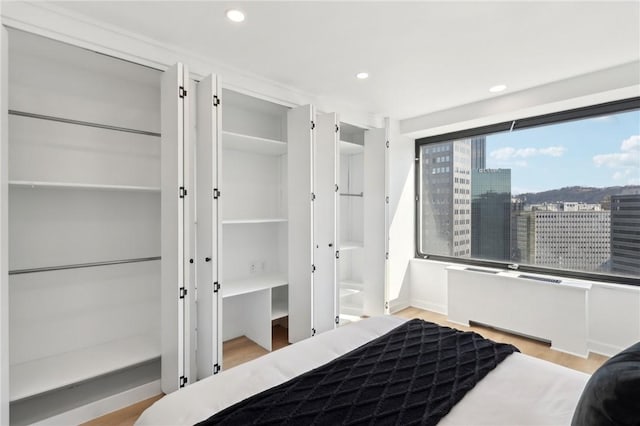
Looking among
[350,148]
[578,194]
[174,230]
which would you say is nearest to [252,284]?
[174,230]

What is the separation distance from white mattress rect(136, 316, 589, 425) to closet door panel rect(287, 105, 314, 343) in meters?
1.38

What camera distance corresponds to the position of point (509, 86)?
118 inches

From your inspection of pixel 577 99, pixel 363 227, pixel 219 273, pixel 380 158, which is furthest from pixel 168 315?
pixel 577 99

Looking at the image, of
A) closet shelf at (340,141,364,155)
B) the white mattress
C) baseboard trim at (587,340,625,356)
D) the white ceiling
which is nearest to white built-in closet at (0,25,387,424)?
the white ceiling

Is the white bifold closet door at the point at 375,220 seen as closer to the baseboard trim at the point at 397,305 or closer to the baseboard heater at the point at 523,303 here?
the baseboard trim at the point at 397,305

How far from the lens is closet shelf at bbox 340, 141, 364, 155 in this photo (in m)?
3.61

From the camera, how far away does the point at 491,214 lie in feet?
12.4

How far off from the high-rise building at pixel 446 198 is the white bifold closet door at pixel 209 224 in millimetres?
3067

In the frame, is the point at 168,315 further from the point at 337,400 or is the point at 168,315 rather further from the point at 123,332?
the point at 337,400

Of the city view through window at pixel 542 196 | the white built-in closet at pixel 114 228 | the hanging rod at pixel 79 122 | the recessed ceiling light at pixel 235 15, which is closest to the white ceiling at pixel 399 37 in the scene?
the recessed ceiling light at pixel 235 15

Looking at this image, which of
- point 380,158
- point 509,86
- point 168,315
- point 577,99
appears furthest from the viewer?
point 380,158

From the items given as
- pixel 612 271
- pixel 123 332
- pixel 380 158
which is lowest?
pixel 123 332

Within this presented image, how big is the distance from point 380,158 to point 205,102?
2.08m

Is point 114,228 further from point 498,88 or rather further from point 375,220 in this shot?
point 498,88
